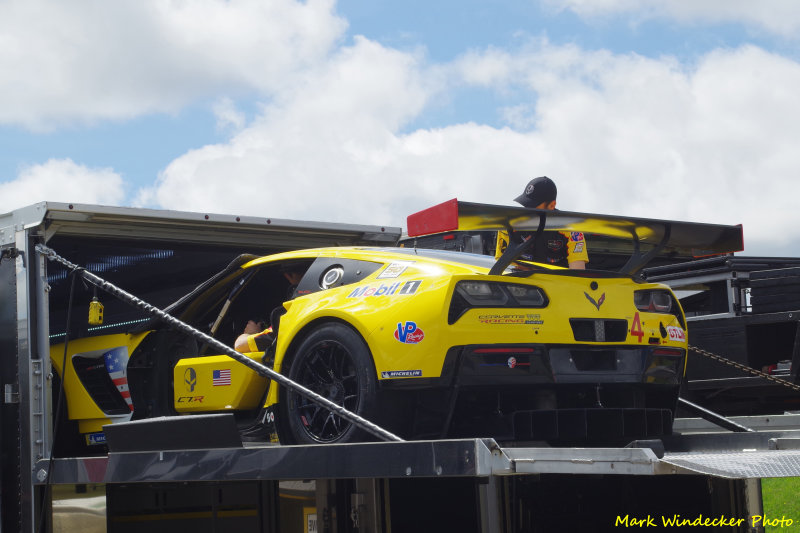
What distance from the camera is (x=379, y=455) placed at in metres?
3.86

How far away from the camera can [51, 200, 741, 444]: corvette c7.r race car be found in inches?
170

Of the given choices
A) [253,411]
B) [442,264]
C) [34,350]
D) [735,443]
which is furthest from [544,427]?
[34,350]

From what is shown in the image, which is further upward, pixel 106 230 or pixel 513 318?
pixel 106 230

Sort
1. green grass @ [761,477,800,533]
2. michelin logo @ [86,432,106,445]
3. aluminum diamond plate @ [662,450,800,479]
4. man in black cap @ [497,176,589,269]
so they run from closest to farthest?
aluminum diamond plate @ [662,450,800,479] → man in black cap @ [497,176,589,269] → michelin logo @ [86,432,106,445] → green grass @ [761,477,800,533]

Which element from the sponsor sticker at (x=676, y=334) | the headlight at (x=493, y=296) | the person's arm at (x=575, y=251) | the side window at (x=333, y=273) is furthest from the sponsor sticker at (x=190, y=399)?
A: the sponsor sticker at (x=676, y=334)

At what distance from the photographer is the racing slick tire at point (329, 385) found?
4453 mm

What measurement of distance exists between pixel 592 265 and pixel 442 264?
3722mm

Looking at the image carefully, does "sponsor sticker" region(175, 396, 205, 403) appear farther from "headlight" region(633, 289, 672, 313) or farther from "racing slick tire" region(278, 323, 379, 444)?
"headlight" region(633, 289, 672, 313)

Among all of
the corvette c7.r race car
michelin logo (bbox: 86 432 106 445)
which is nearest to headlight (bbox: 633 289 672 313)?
the corvette c7.r race car

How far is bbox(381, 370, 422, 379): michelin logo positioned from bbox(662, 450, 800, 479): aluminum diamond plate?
46.1 inches

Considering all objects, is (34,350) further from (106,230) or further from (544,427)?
(544,427)

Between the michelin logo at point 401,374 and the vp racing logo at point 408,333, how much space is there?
0.41 feet

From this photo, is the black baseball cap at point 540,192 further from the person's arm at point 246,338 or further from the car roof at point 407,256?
the person's arm at point 246,338

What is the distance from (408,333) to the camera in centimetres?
434
